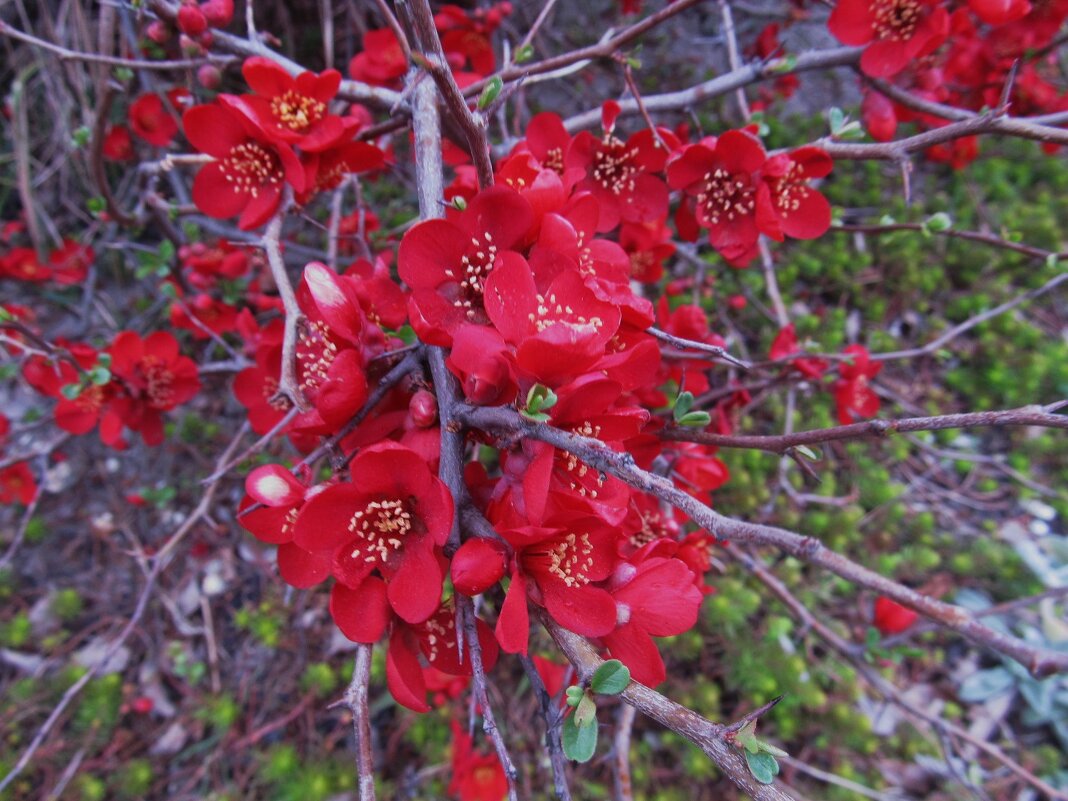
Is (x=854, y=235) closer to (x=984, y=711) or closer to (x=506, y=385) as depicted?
(x=984, y=711)

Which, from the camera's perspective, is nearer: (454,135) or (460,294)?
(460,294)

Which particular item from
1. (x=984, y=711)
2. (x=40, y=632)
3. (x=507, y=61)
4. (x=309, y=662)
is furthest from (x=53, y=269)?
(x=984, y=711)

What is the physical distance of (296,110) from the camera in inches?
41.5

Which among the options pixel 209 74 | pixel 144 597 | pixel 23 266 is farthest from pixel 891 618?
pixel 23 266

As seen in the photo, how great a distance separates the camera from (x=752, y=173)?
1.11m

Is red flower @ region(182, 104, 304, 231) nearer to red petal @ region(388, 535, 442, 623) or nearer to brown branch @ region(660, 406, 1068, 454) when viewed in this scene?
red petal @ region(388, 535, 442, 623)

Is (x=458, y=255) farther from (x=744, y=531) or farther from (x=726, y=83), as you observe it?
(x=726, y=83)

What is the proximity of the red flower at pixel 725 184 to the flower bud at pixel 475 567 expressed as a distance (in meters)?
0.76

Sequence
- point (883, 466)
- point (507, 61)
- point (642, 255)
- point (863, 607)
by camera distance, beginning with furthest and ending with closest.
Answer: point (883, 466) → point (863, 607) → point (642, 255) → point (507, 61)

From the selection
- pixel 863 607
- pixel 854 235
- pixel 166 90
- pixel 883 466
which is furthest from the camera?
pixel 854 235

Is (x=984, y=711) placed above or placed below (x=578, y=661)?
below

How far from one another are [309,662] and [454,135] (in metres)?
1.62

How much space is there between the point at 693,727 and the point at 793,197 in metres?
0.95

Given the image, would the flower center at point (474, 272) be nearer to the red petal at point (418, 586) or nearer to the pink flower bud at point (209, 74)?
the red petal at point (418, 586)
